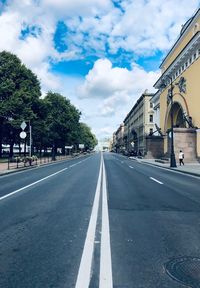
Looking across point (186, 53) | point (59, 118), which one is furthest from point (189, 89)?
point (59, 118)

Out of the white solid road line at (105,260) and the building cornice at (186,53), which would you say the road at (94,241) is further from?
the building cornice at (186,53)

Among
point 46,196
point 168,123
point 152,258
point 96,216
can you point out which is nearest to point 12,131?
point 168,123

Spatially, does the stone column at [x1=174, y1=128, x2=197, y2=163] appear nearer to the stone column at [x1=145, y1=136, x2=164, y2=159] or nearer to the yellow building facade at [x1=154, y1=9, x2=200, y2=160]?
the yellow building facade at [x1=154, y1=9, x2=200, y2=160]

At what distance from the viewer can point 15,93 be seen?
50031 mm

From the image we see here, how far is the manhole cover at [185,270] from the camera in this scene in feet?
13.5

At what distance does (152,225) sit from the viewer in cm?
718

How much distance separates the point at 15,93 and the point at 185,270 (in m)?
48.5

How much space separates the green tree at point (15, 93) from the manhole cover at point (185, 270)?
151 ft

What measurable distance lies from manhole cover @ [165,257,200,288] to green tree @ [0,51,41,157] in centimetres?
4592

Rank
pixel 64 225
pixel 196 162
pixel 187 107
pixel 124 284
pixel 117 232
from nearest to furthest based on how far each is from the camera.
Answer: pixel 124 284 < pixel 117 232 < pixel 64 225 < pixel 196 162 < pixel 187 107

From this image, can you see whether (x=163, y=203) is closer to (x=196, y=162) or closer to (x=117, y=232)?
(x=117, y=232)

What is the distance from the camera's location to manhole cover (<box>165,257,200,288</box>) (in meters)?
4.11

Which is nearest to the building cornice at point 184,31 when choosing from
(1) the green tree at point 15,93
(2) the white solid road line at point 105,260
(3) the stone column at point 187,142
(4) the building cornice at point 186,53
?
(4) the building cornice at point 186,53

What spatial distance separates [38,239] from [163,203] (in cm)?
524
